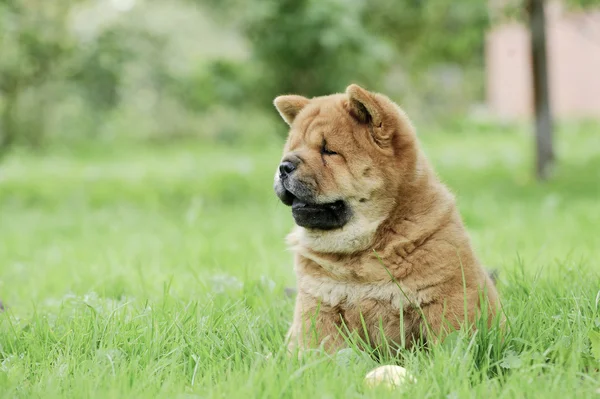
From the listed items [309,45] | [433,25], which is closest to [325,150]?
[309,45]

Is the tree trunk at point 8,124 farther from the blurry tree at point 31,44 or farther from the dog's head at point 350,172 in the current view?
the dog's head at point 350,172

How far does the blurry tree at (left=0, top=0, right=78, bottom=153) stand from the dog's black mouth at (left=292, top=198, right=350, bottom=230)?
7.23 m

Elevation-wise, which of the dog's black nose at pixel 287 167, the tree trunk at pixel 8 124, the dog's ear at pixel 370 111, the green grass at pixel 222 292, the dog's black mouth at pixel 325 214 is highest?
the tree trunk at pixel 8 124

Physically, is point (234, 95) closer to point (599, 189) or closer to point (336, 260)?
point (599, 189)

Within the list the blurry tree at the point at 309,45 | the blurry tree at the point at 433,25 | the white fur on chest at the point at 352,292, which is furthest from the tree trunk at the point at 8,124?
the white fur on chest at the point at 352,292

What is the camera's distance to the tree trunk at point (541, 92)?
967 cm

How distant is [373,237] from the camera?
309 cm

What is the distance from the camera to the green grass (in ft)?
8.68

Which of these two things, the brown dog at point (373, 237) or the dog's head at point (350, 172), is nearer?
the brown dog at point (373, 237)

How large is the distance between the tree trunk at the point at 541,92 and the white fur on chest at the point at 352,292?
300 inches

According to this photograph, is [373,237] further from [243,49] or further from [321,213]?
[243,49]

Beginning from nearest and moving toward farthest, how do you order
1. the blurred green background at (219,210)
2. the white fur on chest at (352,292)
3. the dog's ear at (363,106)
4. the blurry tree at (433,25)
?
the blurred green background at (219,210), the white fur on chest at (352,292), the dog's ear at (363,106), the blurry tree at (433,25)

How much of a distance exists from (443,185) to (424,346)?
758 millimetres

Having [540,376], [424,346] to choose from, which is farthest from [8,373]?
[540,376]
